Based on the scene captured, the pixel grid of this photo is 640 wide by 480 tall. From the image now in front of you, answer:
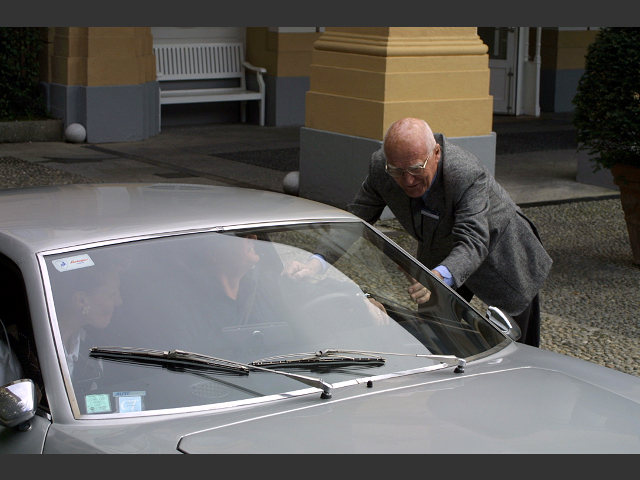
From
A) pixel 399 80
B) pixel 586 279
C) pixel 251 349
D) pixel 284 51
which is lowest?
pixel 586 279

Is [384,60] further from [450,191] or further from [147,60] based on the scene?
[147,60]

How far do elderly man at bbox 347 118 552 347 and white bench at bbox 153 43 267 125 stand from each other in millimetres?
11232

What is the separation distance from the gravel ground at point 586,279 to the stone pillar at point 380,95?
2.91 feet

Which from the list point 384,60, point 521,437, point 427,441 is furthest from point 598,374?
point 384,60

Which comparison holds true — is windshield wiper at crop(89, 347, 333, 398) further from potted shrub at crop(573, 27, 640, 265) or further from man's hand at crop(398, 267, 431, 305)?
potted shrub at crop(573, 27, 640, 265)

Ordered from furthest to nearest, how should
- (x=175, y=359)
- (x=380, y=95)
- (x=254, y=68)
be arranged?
(x=254, y=68)
(x=380, y=95)
(x=175, y=359)

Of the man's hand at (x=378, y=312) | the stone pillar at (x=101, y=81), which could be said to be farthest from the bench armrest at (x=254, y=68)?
the man's hand at (x=378, y=312)

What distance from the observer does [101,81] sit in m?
13.8

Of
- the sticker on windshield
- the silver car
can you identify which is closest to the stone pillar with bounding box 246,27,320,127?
the silver car

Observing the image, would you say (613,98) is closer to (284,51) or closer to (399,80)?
(399,80)

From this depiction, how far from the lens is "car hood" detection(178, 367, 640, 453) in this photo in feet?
8.32

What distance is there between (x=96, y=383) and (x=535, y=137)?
43.3 ft

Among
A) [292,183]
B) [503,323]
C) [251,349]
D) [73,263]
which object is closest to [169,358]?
[251,349]

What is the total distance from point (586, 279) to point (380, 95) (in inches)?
105
